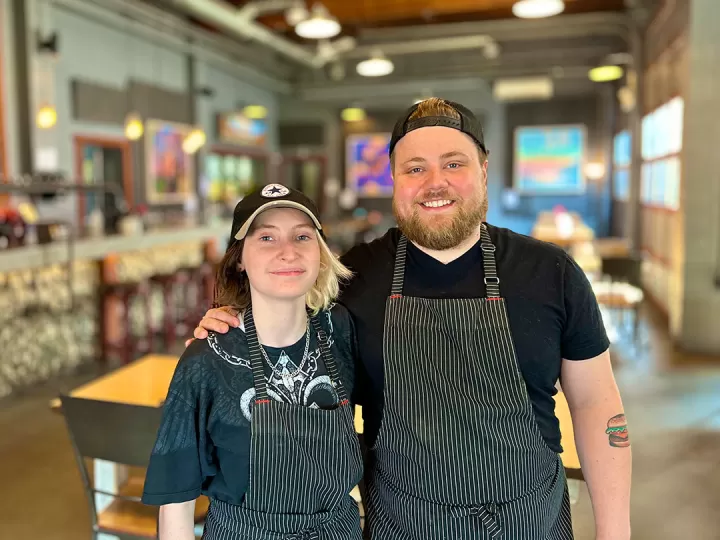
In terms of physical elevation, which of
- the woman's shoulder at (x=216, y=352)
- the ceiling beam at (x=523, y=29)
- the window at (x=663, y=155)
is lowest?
Result: the woman's shoulder at (x=216, y=352)

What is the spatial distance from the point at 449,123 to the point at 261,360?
0.72 m

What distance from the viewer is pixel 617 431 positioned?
60.6 inches

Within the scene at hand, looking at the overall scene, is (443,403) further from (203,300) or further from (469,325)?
(203,300)

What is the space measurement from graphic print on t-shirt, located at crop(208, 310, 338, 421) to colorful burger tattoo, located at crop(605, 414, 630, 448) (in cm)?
68

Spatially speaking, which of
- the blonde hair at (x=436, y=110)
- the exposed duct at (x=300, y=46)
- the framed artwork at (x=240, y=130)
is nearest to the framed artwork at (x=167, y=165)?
the framed artwork at (x=240, y=130)

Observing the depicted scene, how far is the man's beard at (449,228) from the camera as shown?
149 centimetres

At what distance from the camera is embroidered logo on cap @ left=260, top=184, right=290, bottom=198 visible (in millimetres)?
1485

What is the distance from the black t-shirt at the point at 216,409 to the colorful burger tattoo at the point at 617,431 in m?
0.68

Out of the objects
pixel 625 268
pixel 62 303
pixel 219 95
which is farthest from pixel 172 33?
pixel 625 268

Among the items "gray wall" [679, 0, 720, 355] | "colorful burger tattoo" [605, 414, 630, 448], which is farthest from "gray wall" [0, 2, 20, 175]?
"colorful burger tattoo" [605, 414, 630, 448]

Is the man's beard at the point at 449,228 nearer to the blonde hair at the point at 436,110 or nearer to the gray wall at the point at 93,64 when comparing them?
the blonde hair at the point at 436,110

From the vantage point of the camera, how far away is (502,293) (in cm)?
151

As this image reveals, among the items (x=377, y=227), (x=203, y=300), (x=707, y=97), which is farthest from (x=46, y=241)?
(x=377, y=227)

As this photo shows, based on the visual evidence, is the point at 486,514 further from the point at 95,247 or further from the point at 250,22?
the point at 250,22
